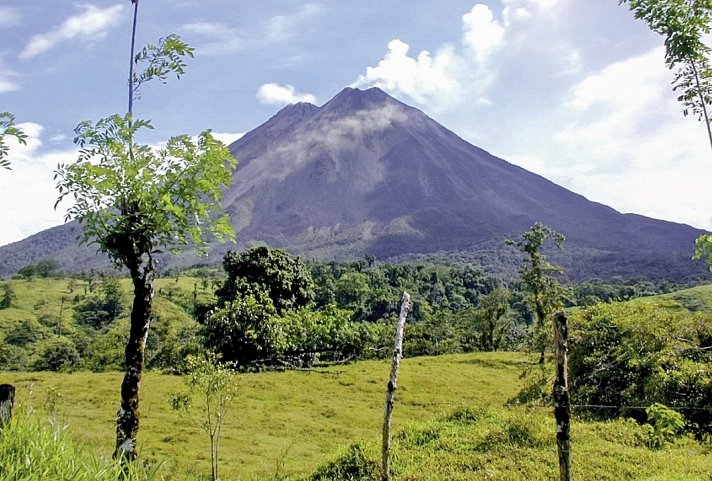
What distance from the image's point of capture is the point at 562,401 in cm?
580

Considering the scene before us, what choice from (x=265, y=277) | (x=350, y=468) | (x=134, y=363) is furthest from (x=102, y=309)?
(x=134, y=363)

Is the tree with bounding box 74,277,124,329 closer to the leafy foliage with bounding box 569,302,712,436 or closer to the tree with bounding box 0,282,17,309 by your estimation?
the tree with bounding box 0,282,17,309

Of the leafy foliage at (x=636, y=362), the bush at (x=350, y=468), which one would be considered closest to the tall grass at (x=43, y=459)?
the bush at (x=350, y=468)

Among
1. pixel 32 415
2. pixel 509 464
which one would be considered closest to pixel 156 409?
pixel 509 464

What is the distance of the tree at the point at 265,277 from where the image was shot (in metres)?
40.3

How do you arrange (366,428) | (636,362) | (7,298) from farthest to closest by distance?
1. (7,298)
2. (366,428)
3. (636,362)

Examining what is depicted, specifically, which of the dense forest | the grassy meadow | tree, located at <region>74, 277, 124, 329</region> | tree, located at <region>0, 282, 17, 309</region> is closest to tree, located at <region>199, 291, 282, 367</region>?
the dense forest

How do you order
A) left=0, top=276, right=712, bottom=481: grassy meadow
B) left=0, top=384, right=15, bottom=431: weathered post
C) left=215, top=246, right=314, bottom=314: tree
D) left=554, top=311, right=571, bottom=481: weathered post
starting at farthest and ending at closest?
1. left=215, top=246, right=314, bottom=314: tree
2. left=0, top=276, right=712, bottom=481: grassy meadow
3. left=554, top=311, right=571, bottom=481: weathered post
4. left=0, top=384, right=15, bottom=431: weathered post

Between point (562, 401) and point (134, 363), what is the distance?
5491mm

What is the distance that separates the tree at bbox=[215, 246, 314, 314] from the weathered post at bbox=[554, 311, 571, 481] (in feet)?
115

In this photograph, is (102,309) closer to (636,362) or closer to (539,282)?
(539,282)

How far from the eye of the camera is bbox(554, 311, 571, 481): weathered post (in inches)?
226

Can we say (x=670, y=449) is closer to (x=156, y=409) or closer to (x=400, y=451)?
(x=400, y=451)

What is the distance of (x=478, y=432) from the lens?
41.4 ft
